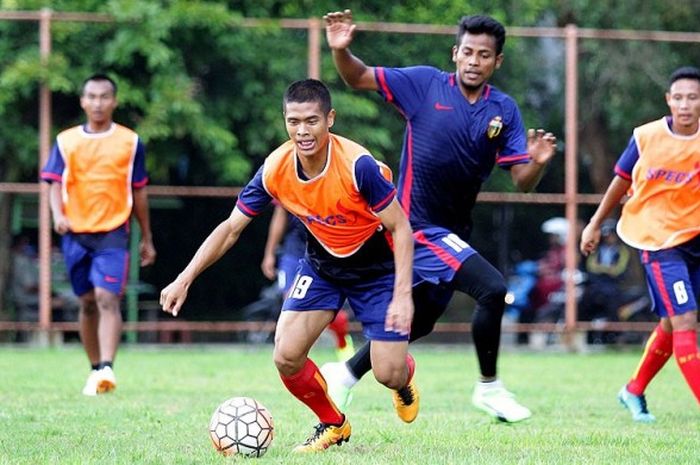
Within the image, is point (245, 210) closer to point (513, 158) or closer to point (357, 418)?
point (513, 158)

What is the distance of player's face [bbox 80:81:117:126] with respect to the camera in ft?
34.2

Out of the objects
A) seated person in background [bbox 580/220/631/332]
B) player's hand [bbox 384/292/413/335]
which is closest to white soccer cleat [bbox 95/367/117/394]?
player's hand [bbox 384/292/413/335]

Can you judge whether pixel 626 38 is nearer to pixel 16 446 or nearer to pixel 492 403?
pixel 492 403

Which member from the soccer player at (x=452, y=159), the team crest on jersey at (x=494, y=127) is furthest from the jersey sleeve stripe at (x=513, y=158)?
the team crest on jersey at (x=494, y=127)

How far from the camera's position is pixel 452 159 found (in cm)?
808

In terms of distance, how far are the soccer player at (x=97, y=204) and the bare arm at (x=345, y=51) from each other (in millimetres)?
2931

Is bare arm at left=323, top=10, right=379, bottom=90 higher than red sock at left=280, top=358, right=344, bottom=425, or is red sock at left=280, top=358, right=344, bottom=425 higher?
bare arm at left=323, top=10, right=379, bottom=90

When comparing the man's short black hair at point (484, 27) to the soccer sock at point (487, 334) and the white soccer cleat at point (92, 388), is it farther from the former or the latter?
the white soccer cleat at point (92, 388)

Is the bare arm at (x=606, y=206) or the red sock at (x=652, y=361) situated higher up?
the bare arm at (x=606, y=206)

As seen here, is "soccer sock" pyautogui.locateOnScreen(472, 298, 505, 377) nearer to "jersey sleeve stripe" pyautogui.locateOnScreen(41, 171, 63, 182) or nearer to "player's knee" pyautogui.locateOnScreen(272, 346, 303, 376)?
"player's knee" pyautogui.locateOnScreen(272, 346, 303, 376)

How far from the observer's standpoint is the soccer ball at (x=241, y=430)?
6.43 m

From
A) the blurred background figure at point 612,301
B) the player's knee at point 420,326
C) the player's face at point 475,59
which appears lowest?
the blurred background figure at point 612,301

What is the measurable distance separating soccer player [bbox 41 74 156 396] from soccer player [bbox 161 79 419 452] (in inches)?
140

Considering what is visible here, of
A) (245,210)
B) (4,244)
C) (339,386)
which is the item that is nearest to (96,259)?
(339,386)
